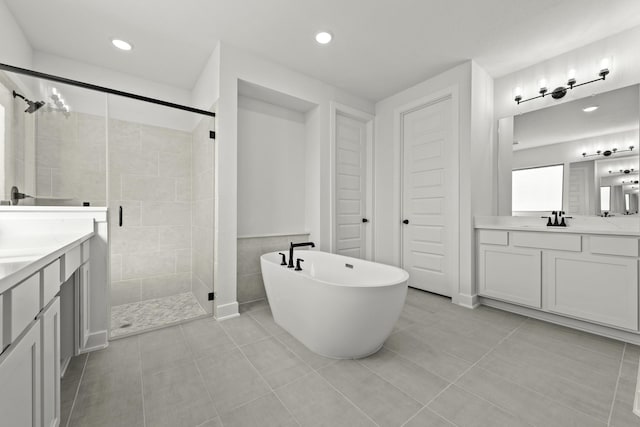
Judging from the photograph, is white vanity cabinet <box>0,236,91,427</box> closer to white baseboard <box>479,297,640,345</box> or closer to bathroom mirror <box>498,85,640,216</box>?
white baseboard <box>479,297,640,345</box>

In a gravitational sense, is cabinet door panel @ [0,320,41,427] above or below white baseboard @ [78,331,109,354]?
above

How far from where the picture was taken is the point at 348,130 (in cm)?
365

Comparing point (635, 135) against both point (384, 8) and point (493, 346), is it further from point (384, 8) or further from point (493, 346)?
point (384, 8)

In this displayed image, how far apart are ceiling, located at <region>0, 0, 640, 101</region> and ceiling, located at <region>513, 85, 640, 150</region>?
0.55 m

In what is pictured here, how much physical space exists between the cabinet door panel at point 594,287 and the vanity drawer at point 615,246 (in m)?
0.05

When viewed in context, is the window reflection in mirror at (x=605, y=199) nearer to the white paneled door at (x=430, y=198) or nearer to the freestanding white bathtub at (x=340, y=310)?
the white paneled door at (x=430, y=198)

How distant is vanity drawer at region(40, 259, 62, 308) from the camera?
901 mm

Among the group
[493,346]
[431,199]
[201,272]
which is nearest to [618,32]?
[431,199]

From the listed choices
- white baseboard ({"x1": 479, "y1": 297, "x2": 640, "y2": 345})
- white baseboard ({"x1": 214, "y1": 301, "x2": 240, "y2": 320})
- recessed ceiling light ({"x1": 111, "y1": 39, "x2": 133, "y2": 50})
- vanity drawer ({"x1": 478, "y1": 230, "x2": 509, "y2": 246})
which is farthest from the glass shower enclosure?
white baseboard ({"x1": 479, "y1": 297, "x2": 640, "y2": 345})

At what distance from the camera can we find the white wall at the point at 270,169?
2.99 meters

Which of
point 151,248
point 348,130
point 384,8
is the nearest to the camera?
point 384,8

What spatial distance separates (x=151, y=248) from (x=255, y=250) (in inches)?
50.9

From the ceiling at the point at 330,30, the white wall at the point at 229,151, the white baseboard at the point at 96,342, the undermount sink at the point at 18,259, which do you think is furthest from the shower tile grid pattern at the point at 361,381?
the ceiling at the point at 330,30

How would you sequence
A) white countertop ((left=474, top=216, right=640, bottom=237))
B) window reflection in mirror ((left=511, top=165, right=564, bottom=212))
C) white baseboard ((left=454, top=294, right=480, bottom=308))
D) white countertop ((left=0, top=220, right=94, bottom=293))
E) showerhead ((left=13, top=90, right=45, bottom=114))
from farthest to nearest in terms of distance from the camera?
white baseboard ((left=454, top=294, right=480, bottom=308)) < window reflection in mirror ((left=511, top=165, right=564, bottom=212)) < white countertop ((left=474, top=216, right=640, bottom=237)) < showerhead ((left=13, top=90, right=45, bottom=114)) < white countertop ((left=0, top=220, right=94, bottom=293))
